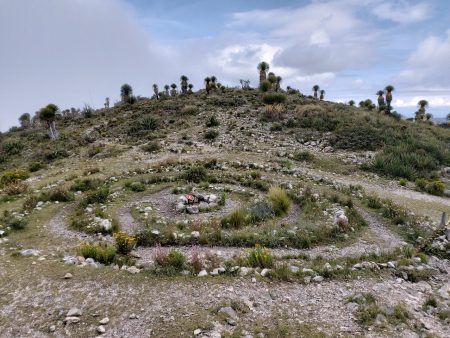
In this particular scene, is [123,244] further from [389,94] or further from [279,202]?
[389,94]

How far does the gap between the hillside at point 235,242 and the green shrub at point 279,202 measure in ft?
0.30

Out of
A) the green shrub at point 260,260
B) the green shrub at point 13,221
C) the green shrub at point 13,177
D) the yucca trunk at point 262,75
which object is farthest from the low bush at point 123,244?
the yucca trunk at point 262,75

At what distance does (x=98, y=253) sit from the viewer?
10711 mm

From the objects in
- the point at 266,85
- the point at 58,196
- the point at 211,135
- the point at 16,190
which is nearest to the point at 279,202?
the point at 58,196

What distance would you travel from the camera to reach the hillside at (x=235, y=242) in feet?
26.4

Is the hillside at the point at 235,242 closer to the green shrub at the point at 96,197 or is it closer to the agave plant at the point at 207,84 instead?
the green shrub at the point at 96,197

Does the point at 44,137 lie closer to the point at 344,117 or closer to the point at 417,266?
the point at 344,117

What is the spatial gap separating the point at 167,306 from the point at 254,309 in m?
Result: 2.07

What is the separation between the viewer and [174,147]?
2992 cm

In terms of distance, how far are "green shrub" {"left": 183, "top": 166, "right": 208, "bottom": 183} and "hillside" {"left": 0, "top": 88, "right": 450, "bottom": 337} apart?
0.09m

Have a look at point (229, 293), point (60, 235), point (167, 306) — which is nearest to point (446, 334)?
point (229, 293)

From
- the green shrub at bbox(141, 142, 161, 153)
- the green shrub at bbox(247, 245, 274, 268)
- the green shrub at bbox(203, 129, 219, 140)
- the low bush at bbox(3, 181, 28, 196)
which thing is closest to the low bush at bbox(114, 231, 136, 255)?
the green shrub at bbox(247, 245, 274, 268)

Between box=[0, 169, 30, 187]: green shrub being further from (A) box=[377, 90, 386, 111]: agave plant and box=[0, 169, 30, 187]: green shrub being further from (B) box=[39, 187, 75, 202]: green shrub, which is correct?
(A) box=[377, 90, 386, 111]: agave plant

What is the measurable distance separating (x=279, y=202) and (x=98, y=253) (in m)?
8.16
